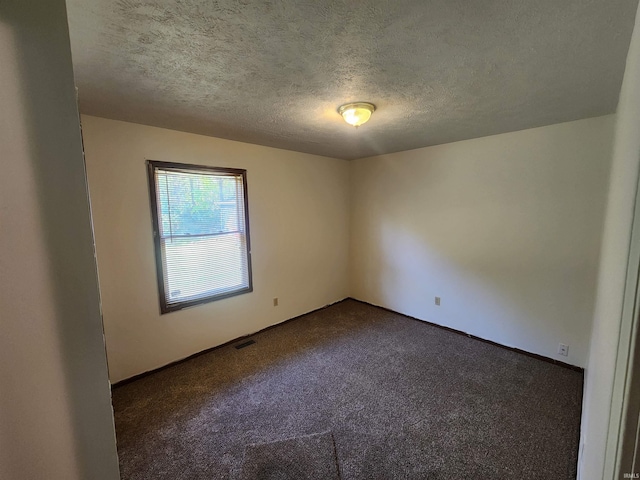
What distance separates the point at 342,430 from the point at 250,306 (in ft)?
6.22

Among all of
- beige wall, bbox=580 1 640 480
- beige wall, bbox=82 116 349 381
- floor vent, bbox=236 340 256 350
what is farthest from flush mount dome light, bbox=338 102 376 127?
floor vent, bbox=236 340 256 350

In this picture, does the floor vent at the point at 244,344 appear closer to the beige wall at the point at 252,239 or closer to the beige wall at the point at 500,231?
the beige wall at the point at 252,239

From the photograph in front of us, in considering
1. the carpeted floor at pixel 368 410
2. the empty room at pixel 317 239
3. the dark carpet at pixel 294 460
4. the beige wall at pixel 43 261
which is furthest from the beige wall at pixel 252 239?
the beige wall at pixel 43 261

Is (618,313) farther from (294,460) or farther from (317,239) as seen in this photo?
(317,239)

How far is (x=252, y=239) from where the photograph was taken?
3.42m

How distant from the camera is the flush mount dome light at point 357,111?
205 centimetres

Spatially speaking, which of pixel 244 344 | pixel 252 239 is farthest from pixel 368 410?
pixel 252 239

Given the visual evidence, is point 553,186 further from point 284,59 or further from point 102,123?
point 102,123

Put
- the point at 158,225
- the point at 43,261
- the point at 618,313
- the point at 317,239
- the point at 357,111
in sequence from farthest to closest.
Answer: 1. the point at 317,239
2. the point at 158,225
3. the point at 357,111
4. the point at 618,313
5. the point at 43,261

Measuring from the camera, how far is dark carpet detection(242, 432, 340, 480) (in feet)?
5.42

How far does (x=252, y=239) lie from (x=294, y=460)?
7.50 ft

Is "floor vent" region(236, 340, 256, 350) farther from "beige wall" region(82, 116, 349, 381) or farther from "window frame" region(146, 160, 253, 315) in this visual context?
"window frame" region(146, 160, 253, 315)

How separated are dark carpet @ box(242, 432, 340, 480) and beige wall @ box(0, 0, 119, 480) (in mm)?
1233

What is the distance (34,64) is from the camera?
0.64m
